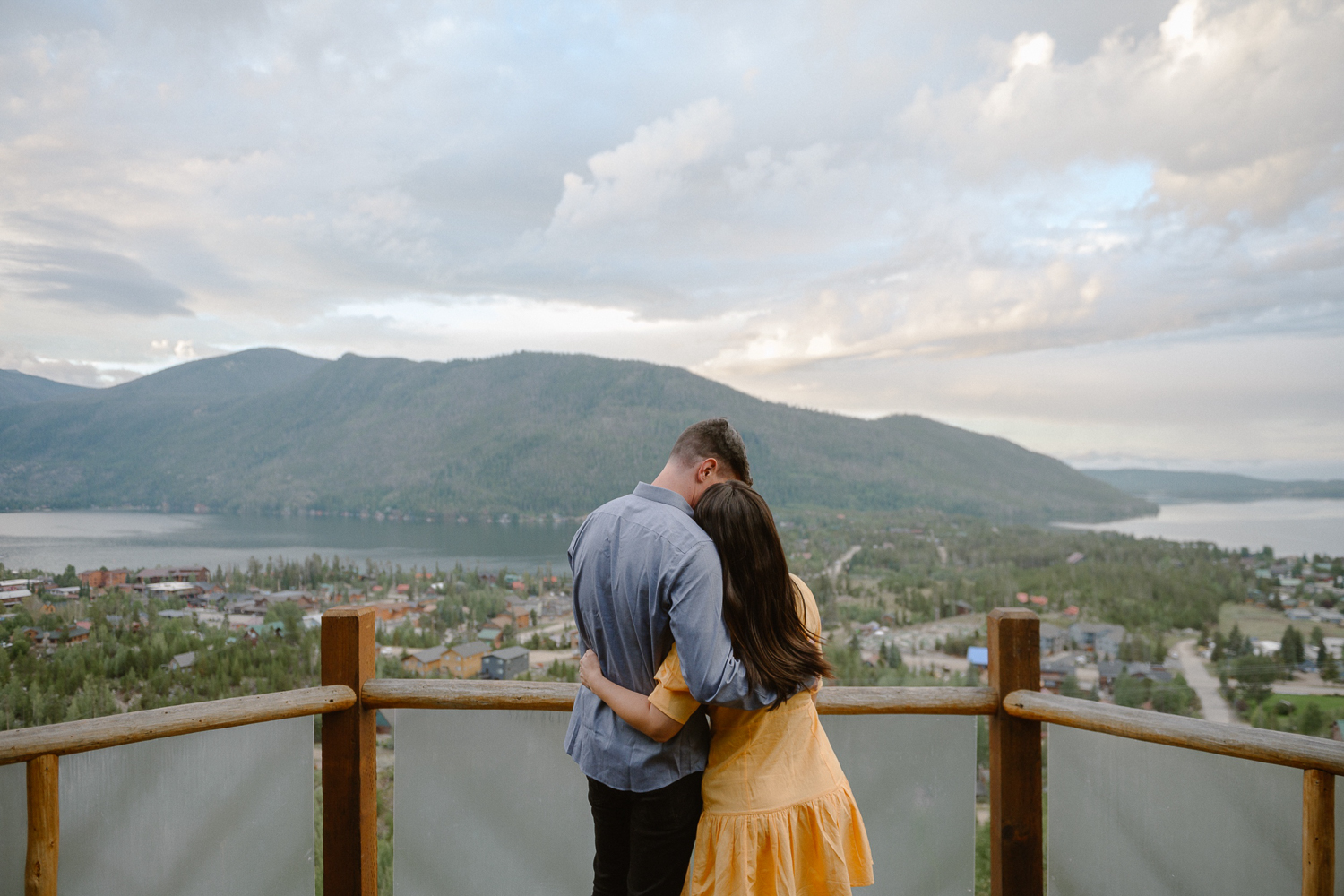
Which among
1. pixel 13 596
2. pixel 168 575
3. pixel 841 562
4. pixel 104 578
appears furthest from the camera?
pixel 841 562

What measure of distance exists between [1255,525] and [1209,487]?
12.2 m

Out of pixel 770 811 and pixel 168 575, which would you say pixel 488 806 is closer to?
pixel 770 811

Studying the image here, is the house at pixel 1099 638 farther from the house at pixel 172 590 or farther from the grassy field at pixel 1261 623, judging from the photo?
the house at pixel 172 590

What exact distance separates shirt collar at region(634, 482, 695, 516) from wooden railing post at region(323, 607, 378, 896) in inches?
42.2

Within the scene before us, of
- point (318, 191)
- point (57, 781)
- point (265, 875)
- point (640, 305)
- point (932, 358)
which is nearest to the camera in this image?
point (57, 781)

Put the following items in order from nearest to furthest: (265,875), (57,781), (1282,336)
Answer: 1. (57,781)
2. (265,875)
3. (1282,336)

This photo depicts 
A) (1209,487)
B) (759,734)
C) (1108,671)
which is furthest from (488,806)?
(1209,487)

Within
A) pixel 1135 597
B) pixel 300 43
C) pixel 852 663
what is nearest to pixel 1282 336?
pixel 1135 597

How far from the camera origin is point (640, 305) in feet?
149

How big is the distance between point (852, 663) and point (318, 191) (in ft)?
114

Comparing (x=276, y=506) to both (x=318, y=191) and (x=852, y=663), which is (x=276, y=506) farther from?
(x=852, y=663)

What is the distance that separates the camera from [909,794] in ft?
6.42

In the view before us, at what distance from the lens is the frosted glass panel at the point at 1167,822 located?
1636 mm

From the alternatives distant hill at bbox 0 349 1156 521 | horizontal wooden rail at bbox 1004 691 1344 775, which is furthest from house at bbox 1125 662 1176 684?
horizontal wooden rail at bbox 1004 691 1344 775
